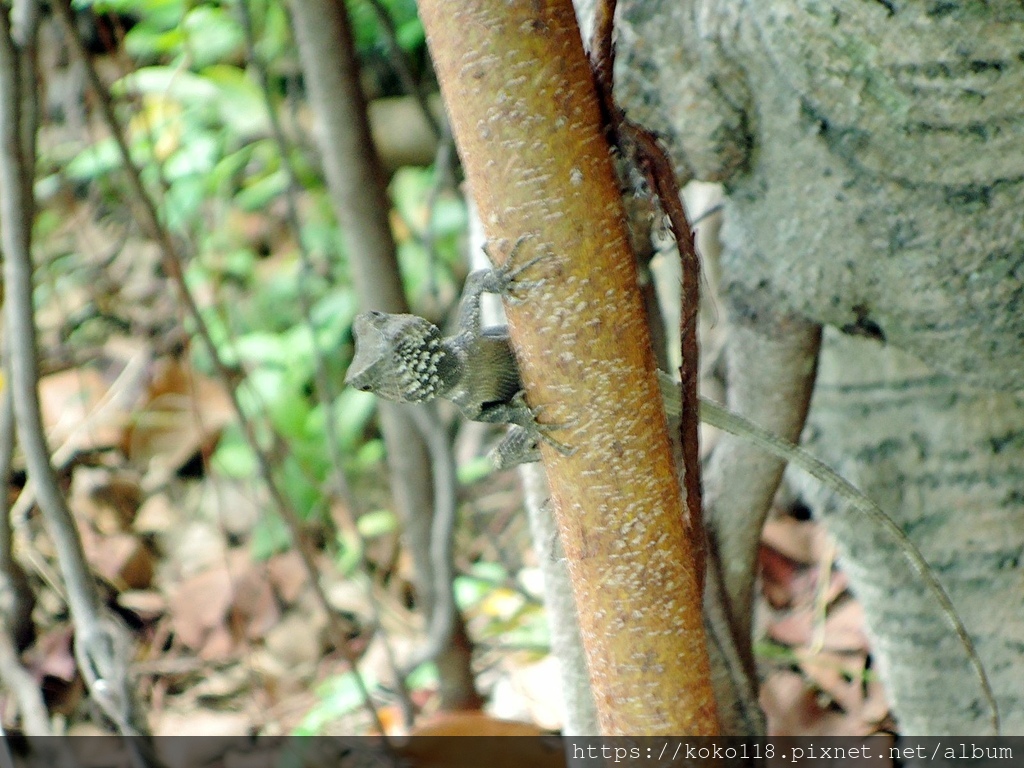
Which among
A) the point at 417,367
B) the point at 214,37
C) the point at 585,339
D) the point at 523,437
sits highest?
the point at 214,37

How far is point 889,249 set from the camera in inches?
52.7

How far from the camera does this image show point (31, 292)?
1794 millimetres

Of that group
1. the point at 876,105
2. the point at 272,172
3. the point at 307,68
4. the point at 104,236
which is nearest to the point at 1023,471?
the point at 876,105

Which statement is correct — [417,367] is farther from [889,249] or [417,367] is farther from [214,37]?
[214,37]

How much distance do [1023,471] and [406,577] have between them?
1.96 meters

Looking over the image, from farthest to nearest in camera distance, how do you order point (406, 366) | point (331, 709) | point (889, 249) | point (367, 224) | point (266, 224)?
point (266, 224)
point (331, 709)
point (367, 224)
point (406, 366)
point (889, 249)

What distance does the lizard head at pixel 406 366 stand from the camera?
1.51m

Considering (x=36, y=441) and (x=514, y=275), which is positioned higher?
(x=514, y=275)

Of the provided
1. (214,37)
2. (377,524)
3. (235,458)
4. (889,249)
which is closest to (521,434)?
(889,249)

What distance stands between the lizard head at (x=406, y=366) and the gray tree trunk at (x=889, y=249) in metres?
0.47

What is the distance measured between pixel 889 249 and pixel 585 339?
0.60m

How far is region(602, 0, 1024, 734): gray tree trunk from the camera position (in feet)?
3.90

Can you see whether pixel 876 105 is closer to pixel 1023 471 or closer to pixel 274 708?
pixel 1023 471

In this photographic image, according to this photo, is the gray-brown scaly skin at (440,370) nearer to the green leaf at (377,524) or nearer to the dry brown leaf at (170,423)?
the green leaf at (377,524)
